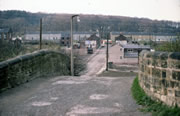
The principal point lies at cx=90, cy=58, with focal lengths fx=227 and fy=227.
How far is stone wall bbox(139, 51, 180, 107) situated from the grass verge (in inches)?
4.9

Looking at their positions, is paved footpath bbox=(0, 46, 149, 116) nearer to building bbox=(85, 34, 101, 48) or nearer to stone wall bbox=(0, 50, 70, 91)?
stone wall bbox=(0, 50, 70, 91)

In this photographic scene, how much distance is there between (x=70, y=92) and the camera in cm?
771

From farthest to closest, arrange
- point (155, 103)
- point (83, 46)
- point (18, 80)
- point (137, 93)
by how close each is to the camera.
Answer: point (83, 46), point (18, 80), point (137, 93), point (155, 103)

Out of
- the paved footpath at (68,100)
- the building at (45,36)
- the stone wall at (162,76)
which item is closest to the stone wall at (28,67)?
the paved footpath at (68,100)

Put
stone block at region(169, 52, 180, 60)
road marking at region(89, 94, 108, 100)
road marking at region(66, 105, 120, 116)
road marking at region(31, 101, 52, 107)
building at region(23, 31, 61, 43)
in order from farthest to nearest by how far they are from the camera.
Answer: building at region(23, 31, 61, 43) < road marking at region(89, 94, 108, 100) < road marking at region(31, 101, 52, 107) < road marking at region(66, 105, 120, 116) < stone block at region(169, 52, 180, 60)

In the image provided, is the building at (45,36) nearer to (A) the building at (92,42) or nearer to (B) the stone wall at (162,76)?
(A) the building at (92,42)

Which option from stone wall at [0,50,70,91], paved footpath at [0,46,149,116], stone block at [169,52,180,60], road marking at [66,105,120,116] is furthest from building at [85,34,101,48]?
stone block at [169,52,180,60]

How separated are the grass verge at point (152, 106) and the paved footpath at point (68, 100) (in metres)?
0.19

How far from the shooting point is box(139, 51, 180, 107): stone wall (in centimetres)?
488

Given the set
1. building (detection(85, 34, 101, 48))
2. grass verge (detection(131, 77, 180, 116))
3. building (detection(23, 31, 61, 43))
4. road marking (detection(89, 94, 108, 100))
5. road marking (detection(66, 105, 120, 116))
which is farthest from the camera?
building (detection(23, 31, 61, 43))

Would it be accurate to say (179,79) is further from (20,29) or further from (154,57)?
(20,29)

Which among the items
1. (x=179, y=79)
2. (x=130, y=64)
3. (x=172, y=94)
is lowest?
(x=130, y=64)

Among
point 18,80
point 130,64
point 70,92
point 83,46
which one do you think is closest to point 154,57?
point 70,92

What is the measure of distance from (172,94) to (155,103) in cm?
68
